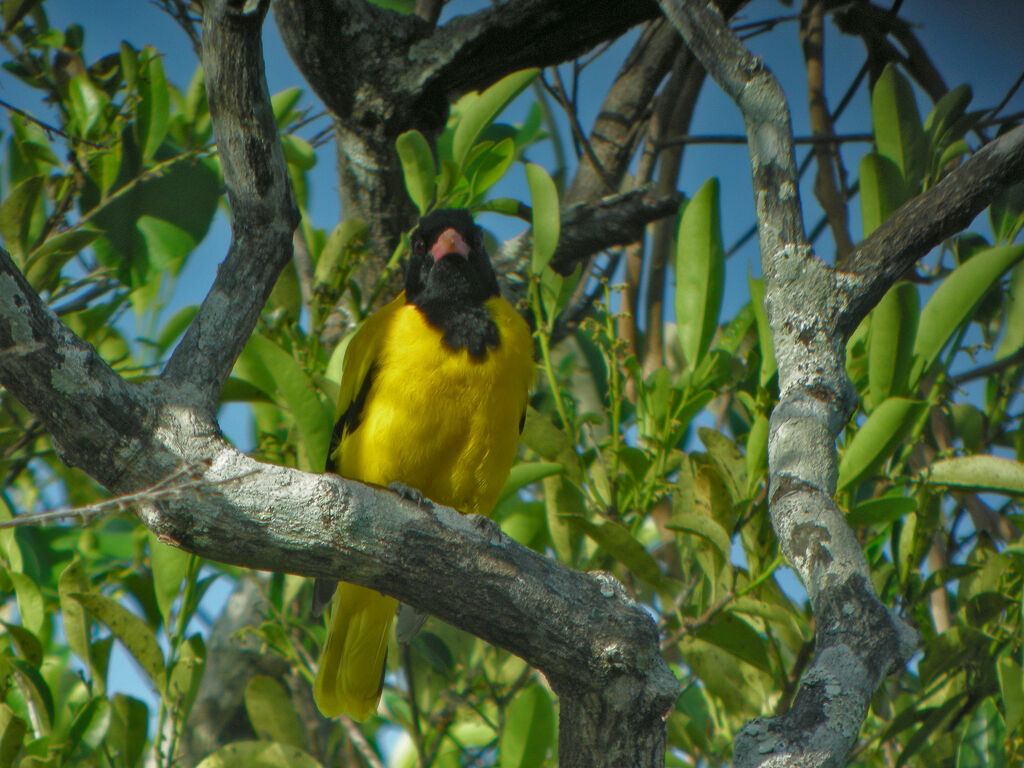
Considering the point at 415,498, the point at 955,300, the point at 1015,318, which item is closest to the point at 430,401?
the point at 415,498

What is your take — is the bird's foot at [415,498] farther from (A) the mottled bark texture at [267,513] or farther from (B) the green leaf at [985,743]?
(B) the green leaf at [985,743]

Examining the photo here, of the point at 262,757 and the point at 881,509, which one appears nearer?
the point at 881,509

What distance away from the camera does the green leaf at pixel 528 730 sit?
2.24 m

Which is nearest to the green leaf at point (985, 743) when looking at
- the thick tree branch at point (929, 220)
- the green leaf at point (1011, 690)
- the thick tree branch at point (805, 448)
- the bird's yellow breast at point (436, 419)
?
the green leaf at point (1011, 690)

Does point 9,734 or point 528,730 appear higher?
point 528,730

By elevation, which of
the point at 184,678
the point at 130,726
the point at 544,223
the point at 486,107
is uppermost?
the point at 486,107

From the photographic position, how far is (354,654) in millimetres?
2938

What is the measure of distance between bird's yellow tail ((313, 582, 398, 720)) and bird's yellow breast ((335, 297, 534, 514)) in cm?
44

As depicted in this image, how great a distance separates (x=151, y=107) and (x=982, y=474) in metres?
2.32

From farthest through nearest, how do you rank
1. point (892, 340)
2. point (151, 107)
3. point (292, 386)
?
point (151, 107)
point (292, 386)
point (892, 340)

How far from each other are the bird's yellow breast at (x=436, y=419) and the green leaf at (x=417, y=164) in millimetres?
363

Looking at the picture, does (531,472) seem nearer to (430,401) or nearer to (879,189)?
(430,401)

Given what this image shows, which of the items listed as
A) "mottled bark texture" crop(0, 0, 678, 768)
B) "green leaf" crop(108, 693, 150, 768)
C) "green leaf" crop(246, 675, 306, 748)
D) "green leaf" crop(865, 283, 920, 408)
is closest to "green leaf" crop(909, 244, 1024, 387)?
"green leaf" crop(865, 283, 920, 408)

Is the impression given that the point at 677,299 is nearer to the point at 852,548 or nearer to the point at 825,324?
the point at 825,324
